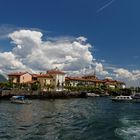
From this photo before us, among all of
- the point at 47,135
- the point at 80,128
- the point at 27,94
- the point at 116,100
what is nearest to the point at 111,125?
the point at 80,128

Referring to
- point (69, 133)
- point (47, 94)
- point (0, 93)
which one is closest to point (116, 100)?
point (47, 94)

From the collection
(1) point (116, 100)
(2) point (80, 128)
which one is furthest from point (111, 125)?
(1) point (116, 100)

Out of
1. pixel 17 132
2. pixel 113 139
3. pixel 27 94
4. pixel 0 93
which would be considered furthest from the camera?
pixel 27 94

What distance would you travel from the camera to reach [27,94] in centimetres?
16262

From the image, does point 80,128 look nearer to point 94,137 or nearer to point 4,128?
point 94,137

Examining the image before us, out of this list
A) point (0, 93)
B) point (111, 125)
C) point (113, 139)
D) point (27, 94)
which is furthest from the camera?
point (27, 94)

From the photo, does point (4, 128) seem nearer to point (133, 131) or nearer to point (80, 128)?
point (80, 128)

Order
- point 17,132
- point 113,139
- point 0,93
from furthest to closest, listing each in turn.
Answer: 1. point 0,93
2. point 17,132
3. point 113,139

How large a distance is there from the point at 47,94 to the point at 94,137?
12409cm

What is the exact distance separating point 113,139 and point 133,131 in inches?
236

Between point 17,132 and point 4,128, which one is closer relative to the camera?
point 17,132

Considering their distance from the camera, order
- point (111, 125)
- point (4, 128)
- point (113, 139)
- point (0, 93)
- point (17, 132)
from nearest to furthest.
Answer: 1. point (113, 139)
2. point (17, 132)
3. point (4, 128)
4. point (111, 125)
5. point (0, 93)

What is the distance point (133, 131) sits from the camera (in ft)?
167

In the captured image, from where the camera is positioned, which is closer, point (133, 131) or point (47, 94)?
point (133, 131)
